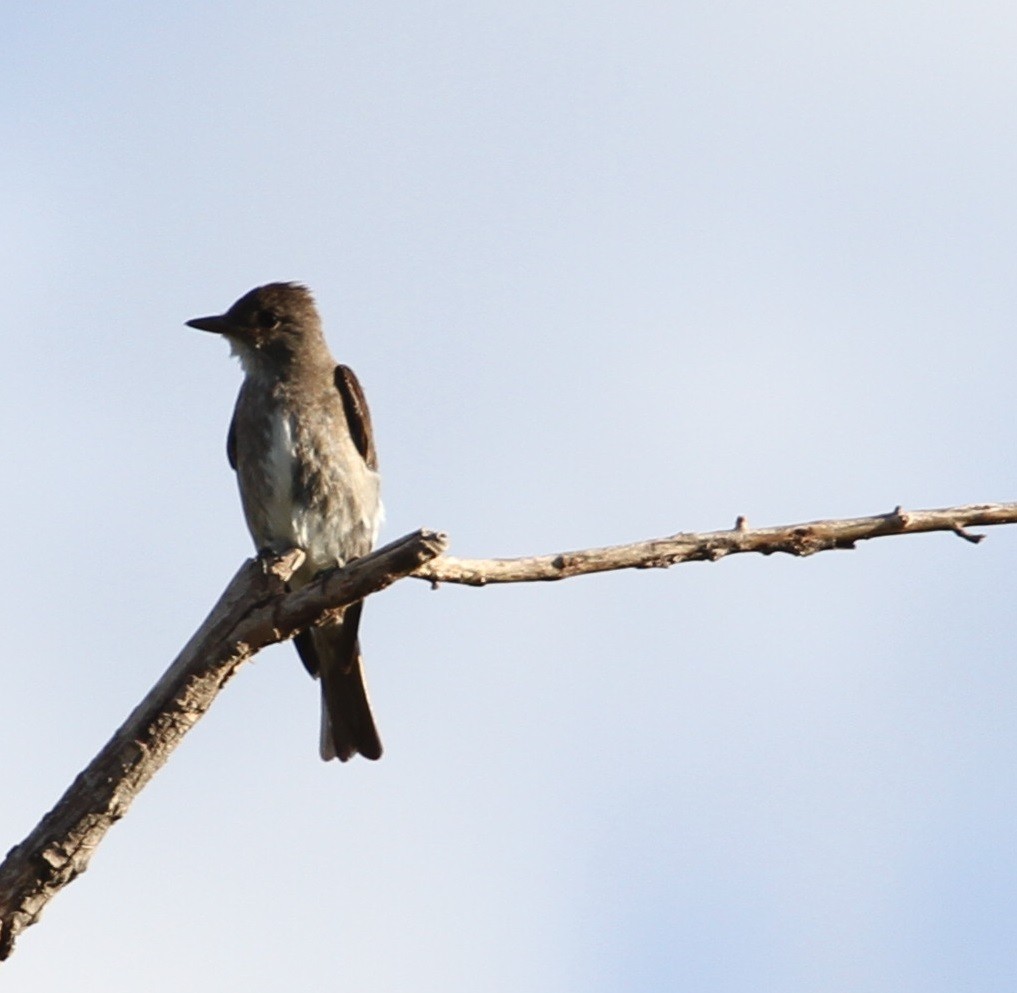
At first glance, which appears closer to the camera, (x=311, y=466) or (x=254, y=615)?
(x=254, y=615)

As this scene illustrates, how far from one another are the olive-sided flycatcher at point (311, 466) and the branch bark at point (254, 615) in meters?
1.44

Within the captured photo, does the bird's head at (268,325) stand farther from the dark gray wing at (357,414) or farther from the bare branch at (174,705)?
the bare branch at (174,705)

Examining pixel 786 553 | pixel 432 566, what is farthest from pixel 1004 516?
pixel 432 566

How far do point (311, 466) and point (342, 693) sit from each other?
112 cm

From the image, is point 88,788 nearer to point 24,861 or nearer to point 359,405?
point 24,861

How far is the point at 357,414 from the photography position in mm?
8109

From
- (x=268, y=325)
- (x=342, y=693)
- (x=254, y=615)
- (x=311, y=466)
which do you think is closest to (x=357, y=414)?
(x=311, y=466)

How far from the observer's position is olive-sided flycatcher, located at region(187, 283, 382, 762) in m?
7.72

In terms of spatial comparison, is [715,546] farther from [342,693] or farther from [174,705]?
[342,693]

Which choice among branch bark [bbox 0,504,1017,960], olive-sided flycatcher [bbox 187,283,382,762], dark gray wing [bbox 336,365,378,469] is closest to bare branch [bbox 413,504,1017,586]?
branch bark [bbox 0,504,1017,960]

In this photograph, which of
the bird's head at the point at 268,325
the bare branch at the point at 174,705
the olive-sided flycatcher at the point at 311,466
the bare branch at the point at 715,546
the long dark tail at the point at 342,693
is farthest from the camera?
the bird's head at the point at 268,325

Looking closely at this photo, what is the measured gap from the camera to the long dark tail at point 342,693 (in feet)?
26.3

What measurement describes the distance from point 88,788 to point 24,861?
0.28m

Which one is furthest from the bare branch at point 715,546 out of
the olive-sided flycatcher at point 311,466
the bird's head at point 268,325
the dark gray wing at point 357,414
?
the bird's head at point 268,325
